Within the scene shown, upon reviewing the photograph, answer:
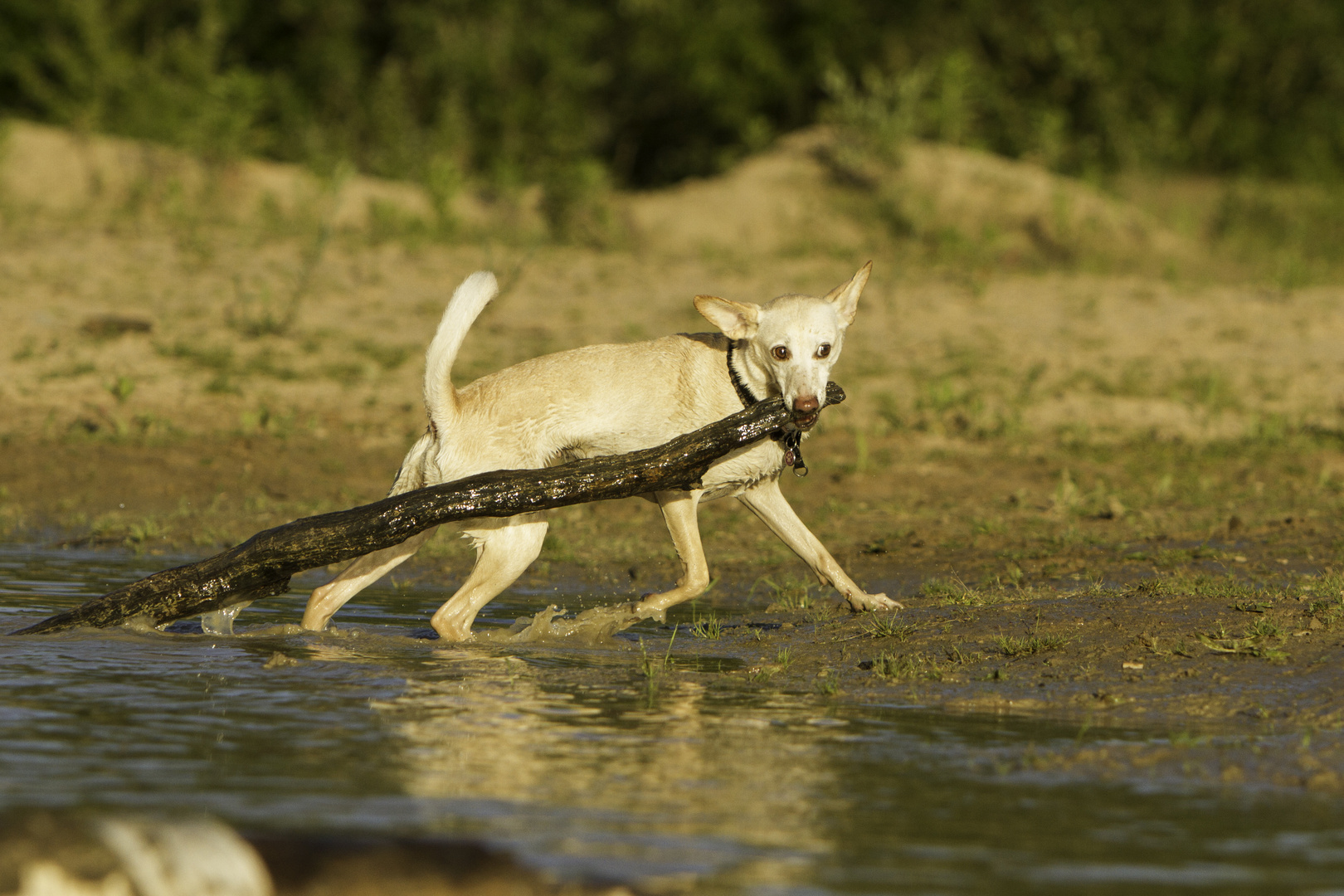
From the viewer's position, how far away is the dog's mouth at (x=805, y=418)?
6379 mm

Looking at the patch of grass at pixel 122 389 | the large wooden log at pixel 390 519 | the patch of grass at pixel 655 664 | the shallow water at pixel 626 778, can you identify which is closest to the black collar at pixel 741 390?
the large wooden log at pixel 390 519

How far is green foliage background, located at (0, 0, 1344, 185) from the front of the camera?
20.4 metres

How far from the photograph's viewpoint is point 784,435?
6750mm

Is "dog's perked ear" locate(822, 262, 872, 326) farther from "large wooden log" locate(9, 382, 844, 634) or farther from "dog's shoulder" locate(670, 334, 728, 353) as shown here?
"large wooden log" locate(9, 382, 844, 634)

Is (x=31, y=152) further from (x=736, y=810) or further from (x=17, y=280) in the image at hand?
(x=736, y=810)

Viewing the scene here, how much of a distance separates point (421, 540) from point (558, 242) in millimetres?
9523

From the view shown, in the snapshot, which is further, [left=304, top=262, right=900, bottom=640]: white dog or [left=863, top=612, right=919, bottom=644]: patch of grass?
Answer: [left=304, top=262, right=900, bottom=640]: white dog

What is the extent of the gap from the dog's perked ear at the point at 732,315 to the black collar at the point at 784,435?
0.50 ft

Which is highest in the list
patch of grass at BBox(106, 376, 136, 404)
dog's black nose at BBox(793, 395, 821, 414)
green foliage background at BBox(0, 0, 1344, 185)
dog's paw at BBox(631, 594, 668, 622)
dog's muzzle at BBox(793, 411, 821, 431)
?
green foliage background at BBox(0, 0, 1344, 185)

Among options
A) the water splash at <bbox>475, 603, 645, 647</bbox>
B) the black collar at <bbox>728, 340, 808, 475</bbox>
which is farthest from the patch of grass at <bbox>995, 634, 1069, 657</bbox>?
the water splash at <bbox>475, 603, 645, 647</bbox>

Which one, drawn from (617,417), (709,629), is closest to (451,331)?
(617,417)

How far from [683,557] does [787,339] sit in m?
1.08

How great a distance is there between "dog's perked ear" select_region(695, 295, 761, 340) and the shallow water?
1.57 metres

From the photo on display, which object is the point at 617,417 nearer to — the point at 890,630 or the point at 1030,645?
the point at 890,630
